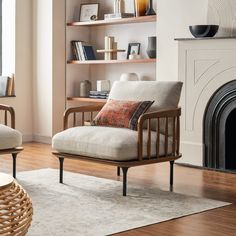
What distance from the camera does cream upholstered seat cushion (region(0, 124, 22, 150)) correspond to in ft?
15.5

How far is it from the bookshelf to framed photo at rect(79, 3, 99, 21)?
10 centimetres

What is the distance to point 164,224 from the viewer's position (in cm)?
368

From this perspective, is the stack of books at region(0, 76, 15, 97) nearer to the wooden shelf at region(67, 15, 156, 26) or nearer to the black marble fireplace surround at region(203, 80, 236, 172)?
the wooden shelf at region(67, 15, 156, 26)

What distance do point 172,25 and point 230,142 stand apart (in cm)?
135

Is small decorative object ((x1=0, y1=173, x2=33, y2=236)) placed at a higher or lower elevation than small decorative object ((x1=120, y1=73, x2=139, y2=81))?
lower

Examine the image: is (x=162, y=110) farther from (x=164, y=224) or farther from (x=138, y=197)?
(x=164, y=224)

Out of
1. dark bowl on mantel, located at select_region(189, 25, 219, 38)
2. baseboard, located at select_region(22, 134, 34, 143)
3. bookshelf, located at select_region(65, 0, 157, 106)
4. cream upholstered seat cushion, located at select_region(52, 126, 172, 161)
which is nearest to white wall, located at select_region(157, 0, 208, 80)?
dark bowl on mantel, located at select_region(189, 25, 219, 38)

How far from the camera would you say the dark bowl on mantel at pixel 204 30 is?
5.61m

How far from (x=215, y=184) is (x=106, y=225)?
1.58 metres

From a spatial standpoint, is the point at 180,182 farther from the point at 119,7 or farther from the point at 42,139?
the point at 42,139

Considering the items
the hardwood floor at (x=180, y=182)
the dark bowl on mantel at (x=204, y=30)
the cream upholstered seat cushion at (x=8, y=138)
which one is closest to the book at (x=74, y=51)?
the hardwood floor at (x=180, y=182)

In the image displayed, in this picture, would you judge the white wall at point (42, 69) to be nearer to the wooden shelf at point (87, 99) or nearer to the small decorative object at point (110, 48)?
the wooden shelf at point (87, 99)

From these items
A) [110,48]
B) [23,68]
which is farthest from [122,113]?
[23,68]

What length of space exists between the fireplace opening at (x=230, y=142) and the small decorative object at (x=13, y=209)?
3.07 m
